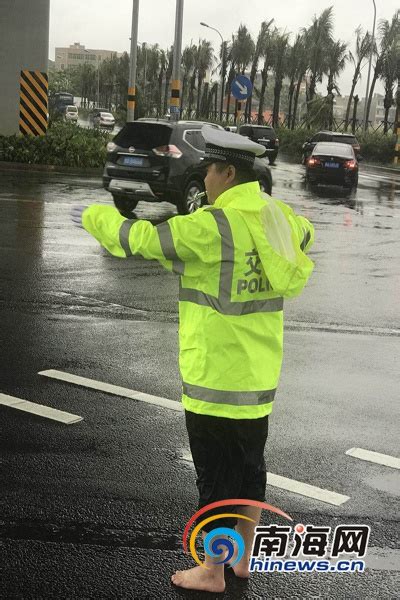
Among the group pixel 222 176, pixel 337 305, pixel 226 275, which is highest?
pixel 222 176

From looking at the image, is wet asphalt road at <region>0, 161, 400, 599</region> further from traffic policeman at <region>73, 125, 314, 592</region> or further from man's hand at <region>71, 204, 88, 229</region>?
man's hand at <region>71, 204, 88, 229</region>

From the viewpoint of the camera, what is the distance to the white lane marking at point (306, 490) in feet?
14.6

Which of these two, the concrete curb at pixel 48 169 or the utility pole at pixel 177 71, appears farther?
the utility pole at pixel 177 71

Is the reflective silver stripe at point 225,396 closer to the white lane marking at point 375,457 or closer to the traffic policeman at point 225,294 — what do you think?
the traffic policeman at point 225,294

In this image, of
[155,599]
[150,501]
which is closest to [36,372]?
[150,501]

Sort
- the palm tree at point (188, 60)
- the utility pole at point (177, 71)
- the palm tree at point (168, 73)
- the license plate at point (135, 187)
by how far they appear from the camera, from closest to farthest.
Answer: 1. the license plate at point (135, 187)
2. the utility pole at point (177, 71)
3. the palm tree at point (168, 73)
4. the palm tree at point (188, 60)

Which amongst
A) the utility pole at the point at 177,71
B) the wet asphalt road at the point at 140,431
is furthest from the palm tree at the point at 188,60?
the wet asphalt road at the point at 140,431

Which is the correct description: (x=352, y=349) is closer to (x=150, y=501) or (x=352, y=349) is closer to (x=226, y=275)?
(x=150, y=501)

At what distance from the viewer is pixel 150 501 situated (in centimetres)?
430

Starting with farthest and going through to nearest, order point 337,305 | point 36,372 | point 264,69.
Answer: point 264,69, point 337,305, point 36,372

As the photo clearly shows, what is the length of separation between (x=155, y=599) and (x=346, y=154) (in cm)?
2512

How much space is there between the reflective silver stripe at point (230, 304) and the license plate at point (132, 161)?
1330cm

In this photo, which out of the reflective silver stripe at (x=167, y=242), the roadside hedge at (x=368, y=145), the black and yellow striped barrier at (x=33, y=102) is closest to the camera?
the reflective silver stripe at (x=167, y=242)

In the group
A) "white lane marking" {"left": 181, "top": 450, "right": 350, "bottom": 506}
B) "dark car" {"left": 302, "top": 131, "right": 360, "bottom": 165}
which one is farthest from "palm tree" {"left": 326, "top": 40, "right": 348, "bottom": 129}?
"white lane marking" {"left": 181, "top": 450, "right": 350, "bottom": 506}
